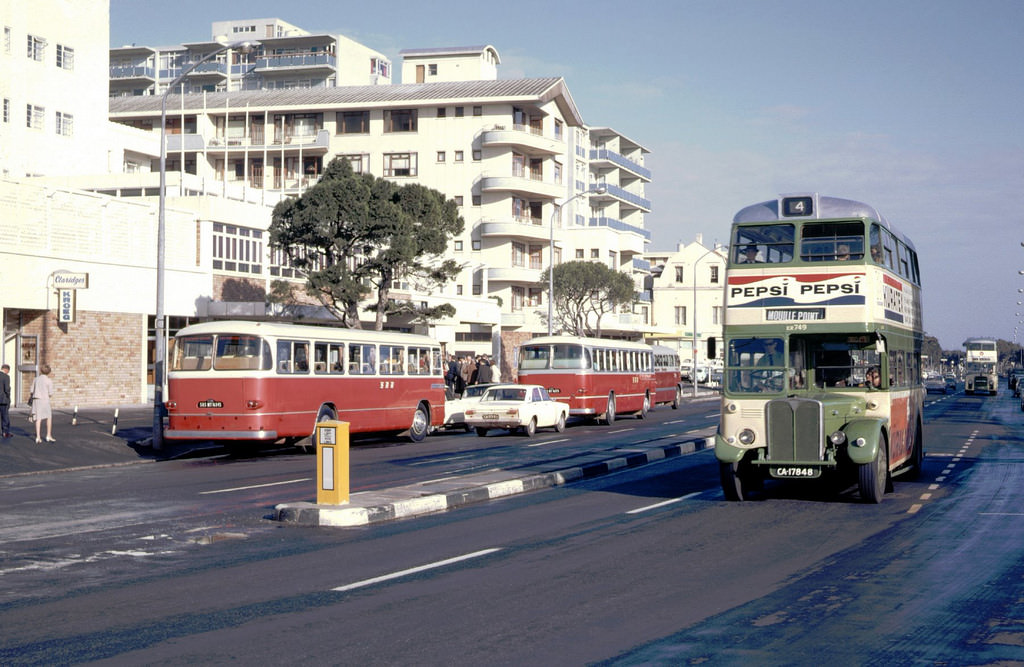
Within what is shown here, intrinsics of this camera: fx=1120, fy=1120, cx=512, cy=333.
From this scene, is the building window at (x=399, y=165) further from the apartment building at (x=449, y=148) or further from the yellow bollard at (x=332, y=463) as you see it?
the yellow bollard at (x=332, y=463)

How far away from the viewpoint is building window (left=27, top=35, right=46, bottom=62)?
2050 inches

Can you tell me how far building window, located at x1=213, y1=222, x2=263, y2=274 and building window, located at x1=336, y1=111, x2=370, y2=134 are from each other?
31310 millimetres

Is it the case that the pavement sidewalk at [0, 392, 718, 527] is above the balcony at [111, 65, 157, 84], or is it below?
below

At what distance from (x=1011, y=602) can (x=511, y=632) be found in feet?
13.3

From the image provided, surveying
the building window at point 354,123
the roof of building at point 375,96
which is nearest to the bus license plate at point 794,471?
the roof of building at point 375,96

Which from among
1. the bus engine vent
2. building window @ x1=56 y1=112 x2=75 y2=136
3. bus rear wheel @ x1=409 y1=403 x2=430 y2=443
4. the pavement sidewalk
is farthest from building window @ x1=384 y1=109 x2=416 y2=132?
the bus engine vent

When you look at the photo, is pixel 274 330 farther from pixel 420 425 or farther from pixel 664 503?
pixel 664 503

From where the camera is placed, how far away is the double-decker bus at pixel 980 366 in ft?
271

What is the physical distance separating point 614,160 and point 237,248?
197ft

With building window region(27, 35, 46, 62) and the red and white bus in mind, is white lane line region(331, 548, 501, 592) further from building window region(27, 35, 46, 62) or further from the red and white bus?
building window region(27, 35, 46, 62)

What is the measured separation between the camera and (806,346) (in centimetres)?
1633

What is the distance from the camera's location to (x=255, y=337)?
964 inches

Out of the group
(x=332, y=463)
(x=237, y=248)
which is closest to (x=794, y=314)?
(x=332, y=463)

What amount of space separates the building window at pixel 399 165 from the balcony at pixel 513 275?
918 cm
